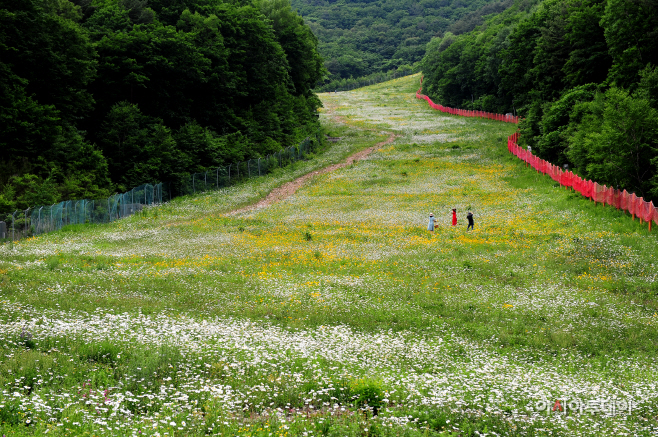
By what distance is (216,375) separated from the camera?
11539mm

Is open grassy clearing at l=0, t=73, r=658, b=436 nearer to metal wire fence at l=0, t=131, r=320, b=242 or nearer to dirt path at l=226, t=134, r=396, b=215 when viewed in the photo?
metal wire fence at l=0, t=131, r=320, b=242

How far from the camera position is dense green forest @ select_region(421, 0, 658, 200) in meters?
34.9

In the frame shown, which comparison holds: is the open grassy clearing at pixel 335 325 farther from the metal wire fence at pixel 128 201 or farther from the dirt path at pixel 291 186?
the dirt path at pixel 291 186

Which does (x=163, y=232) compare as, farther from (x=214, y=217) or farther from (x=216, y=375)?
(x=216, y=375)

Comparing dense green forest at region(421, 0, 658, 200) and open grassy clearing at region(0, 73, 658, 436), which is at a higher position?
dense green forest at region(421, 0, 658, 200)

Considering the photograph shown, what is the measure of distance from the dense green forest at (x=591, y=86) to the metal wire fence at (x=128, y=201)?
29.8 m

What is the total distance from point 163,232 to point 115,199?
957 cm

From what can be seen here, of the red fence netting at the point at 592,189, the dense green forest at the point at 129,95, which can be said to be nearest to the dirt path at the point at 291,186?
the dense green forest at the point at 129,95

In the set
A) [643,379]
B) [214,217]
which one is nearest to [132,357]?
[643,379]

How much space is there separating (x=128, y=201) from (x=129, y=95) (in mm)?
19873

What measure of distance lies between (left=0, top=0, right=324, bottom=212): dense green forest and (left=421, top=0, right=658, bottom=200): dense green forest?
1295 inches

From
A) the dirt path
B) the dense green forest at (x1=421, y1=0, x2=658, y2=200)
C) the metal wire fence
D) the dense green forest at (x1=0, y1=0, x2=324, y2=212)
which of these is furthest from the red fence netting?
the dense green forest at (x1=0, y1=0, x2=324, y2=212)

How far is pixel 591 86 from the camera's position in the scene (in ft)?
172

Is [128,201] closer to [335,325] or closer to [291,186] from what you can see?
[291,186]
